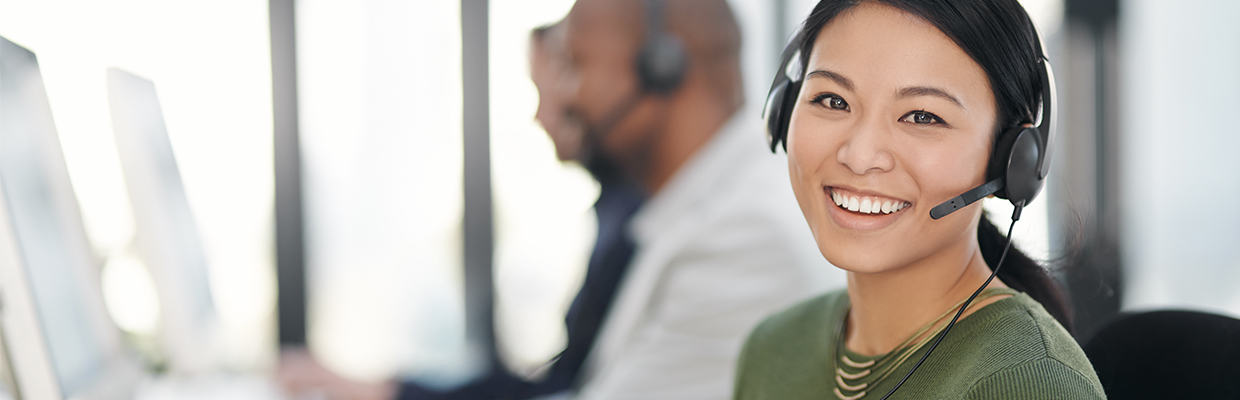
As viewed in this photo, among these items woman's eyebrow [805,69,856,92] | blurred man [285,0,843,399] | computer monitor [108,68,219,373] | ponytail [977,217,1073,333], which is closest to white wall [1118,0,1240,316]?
blurred man [285,0,843,399]

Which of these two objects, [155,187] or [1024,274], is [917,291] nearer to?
[1024,274]

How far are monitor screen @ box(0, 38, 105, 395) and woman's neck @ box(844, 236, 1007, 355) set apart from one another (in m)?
0.82

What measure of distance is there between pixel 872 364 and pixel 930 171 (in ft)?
0.78

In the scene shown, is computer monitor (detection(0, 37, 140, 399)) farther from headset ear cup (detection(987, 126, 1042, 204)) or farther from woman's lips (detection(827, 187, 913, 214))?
headset ear cup (detection(987, 126, 1042, 204))

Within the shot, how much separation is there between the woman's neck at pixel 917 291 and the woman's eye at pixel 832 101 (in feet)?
0.59

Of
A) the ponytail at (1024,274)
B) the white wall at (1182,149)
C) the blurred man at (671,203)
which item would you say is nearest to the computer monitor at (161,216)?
the blurred man at (671,203)

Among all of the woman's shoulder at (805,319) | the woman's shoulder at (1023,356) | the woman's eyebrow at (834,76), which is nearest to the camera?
the woman's shoulder at (1023,356)

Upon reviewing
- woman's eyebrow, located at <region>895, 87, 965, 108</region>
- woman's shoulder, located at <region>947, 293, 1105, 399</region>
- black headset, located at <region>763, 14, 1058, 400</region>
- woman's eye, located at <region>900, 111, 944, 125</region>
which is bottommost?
woman's shoulder, located at <region>947, 293, 1105, 399</region>

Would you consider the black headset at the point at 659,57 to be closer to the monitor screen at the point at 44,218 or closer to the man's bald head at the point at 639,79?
the man's bald head at the point at 639,79

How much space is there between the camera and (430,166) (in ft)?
7.59

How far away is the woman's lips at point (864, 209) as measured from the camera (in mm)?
664

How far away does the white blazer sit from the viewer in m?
1.29

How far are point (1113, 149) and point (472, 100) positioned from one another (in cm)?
218

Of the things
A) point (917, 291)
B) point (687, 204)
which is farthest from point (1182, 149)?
point (917, 291)
